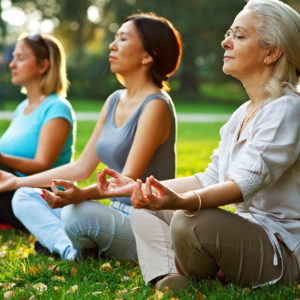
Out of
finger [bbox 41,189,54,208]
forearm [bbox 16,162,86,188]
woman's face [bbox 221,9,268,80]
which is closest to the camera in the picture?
woman's face [bbox 221,9,268,80]

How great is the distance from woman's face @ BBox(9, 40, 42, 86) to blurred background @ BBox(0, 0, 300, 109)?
21.6 meters

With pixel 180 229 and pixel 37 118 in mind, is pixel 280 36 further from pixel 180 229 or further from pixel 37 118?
pixel 37 118

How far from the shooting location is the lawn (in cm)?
271

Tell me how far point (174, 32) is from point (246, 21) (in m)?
1.08

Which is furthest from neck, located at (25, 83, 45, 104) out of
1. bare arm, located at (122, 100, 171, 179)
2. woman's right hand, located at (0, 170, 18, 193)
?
bare arm, located at (122, 100, 171, 179)

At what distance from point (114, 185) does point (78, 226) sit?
1.94 ft

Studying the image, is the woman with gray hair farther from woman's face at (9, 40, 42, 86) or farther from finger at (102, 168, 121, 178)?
woman's face at (9, 40, 42, 86)

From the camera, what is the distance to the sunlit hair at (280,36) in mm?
2715

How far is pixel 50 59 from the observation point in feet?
15.8

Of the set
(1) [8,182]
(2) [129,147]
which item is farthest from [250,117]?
(1) [8,182]

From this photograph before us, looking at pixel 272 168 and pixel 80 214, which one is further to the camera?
pixel 80 214

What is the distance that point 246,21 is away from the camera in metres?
2.80

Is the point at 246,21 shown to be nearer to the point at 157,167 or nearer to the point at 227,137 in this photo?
the point at 227,137

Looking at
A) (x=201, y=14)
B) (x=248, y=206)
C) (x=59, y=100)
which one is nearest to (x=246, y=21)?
(x=248, y=206)
